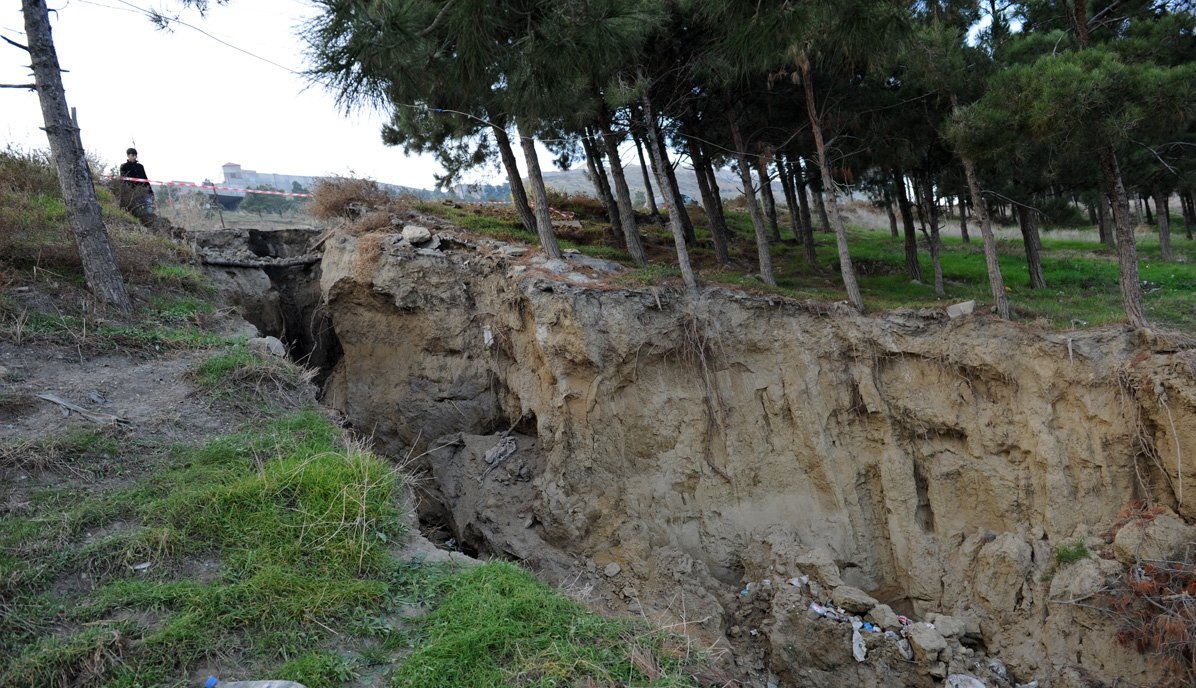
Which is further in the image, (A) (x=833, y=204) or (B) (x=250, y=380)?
(A) (x=833, y=204)

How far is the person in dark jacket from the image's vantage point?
14445 mm

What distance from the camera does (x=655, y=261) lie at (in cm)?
1548

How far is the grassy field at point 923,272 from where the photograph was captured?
12680 mm

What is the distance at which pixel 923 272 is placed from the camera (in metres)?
18.8

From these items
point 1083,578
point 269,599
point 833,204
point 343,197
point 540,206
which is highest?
point 343,197

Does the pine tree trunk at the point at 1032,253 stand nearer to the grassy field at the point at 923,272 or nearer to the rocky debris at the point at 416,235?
the grassy field at the point at 923,272

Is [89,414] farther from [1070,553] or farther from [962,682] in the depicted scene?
[1070,553]

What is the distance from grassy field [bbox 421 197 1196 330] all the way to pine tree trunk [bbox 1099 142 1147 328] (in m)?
0.55

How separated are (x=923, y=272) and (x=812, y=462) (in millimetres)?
9827

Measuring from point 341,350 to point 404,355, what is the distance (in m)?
2.42

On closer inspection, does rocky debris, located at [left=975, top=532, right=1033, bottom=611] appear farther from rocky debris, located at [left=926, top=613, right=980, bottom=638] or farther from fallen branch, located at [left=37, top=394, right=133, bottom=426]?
fallen branch, located at [left=37, top=394, right=133, bottom=426]

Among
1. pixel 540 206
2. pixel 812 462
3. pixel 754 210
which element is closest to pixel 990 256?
pixel 754 210

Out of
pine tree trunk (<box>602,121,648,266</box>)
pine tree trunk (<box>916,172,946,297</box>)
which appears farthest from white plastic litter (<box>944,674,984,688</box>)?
pine tree trunk (<box>602,121,648,266</box>)

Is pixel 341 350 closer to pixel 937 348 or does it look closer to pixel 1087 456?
pixel 937 348
